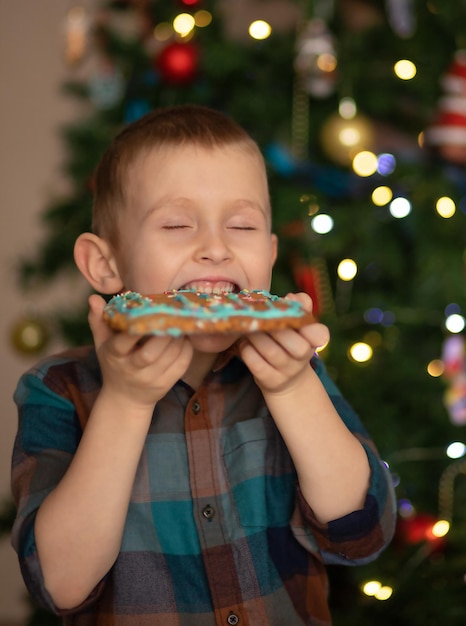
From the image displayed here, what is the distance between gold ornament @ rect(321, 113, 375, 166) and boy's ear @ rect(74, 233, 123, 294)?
2.73ft

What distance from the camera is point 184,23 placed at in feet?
6.05

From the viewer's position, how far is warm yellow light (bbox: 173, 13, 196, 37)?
1.84m

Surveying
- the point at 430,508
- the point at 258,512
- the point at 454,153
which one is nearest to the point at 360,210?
the point at 454,153

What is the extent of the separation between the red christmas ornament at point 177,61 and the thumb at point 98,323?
0.96 meters

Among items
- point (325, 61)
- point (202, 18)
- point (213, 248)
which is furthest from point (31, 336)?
point (213, 248)

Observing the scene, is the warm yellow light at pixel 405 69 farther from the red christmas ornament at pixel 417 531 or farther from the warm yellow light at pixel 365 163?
the red christmas ornament at pixel 417 531

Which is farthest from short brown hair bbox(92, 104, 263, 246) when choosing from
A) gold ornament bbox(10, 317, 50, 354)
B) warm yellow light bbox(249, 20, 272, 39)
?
gold ornament bbox(10, 317, 50, 354)

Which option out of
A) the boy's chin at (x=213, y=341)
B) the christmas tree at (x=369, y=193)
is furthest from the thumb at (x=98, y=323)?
the christmas tree at (x=369, y=193)

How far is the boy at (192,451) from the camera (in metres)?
0.91

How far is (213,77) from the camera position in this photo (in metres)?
1.86

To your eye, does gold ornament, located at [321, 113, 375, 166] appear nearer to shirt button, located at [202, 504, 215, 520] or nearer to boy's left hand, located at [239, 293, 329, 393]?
boy's left hand, located at [239, 293, 329, 393]

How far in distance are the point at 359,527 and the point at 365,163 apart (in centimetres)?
101

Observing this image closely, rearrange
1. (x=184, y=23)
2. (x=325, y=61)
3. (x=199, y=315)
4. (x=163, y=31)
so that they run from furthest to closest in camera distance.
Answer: (x=163, y=31) → (x=184, y=23) → (x=325, y=61) → (x=199, y=315)

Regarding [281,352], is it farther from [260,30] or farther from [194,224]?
[260,30]
